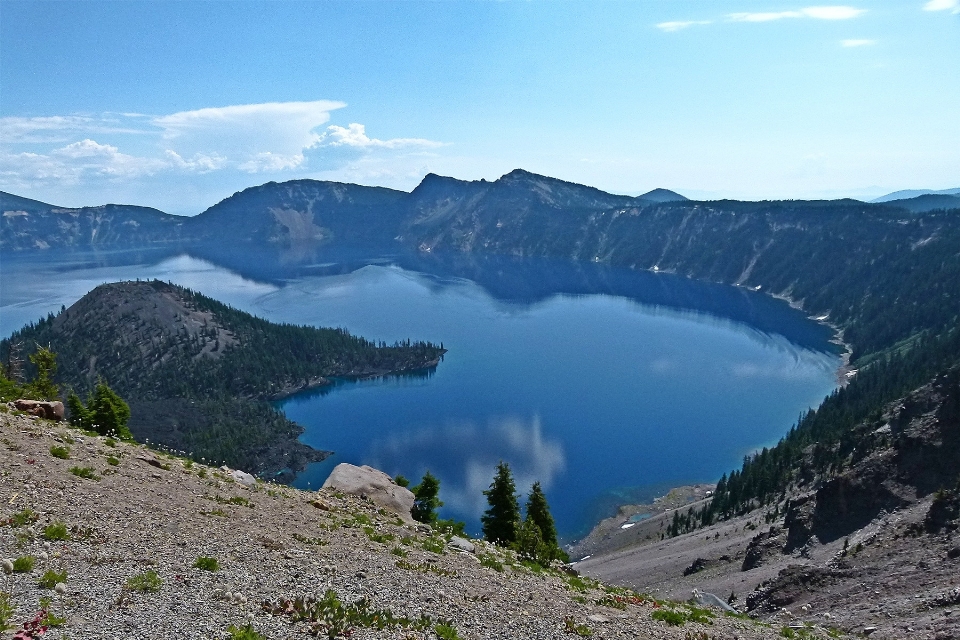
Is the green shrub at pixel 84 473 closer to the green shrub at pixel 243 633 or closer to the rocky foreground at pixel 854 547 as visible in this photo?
the green shrub at pixel 243 633

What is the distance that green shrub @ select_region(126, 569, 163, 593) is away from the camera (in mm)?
16234

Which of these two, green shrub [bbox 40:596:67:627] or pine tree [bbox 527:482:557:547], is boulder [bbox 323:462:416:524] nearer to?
pine tree [bbox 527:482:557:547]

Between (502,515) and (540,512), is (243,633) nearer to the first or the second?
(502,515)

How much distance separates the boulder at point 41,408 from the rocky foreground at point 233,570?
3207 millimetres

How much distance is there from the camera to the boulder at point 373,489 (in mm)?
36156

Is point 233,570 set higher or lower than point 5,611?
lower

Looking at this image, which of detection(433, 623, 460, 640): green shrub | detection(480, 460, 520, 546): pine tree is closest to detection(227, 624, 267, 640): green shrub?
detection(433, 623, 460, 640): green shrub

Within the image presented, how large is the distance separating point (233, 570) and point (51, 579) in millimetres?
4892

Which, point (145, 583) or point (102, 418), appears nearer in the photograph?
point (145, 583)

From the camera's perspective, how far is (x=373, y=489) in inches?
→ 1470

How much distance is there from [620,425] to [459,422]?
40.2 meters

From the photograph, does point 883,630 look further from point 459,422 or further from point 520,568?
point 459,422

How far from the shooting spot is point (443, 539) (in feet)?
101

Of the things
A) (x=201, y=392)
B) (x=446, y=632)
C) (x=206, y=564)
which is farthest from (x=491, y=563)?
(x=201, y=392)
